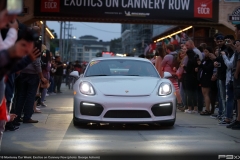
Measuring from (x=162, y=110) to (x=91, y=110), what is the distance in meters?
1.26

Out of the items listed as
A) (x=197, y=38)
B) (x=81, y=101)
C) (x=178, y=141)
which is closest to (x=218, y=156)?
(x=178, y=141)

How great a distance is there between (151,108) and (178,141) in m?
1.23

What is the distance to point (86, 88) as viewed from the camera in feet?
26.6

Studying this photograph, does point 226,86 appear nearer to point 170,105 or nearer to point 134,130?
point 170,105

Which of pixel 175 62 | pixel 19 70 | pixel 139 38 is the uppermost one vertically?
pixel 139 38

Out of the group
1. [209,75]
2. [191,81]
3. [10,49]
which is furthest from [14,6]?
[191,81]

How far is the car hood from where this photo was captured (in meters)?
7.93

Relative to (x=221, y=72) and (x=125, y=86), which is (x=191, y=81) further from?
(x=125, y=86)

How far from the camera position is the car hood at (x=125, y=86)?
7.93 m

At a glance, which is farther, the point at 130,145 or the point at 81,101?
the point at 81,101

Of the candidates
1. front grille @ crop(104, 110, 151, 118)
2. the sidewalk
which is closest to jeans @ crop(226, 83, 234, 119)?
front grille @ crop(104, 110, 151, 118)

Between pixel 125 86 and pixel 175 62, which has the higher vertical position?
pixel 175 62

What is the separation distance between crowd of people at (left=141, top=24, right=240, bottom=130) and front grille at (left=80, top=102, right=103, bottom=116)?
260 centimetres

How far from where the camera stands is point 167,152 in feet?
19.1
